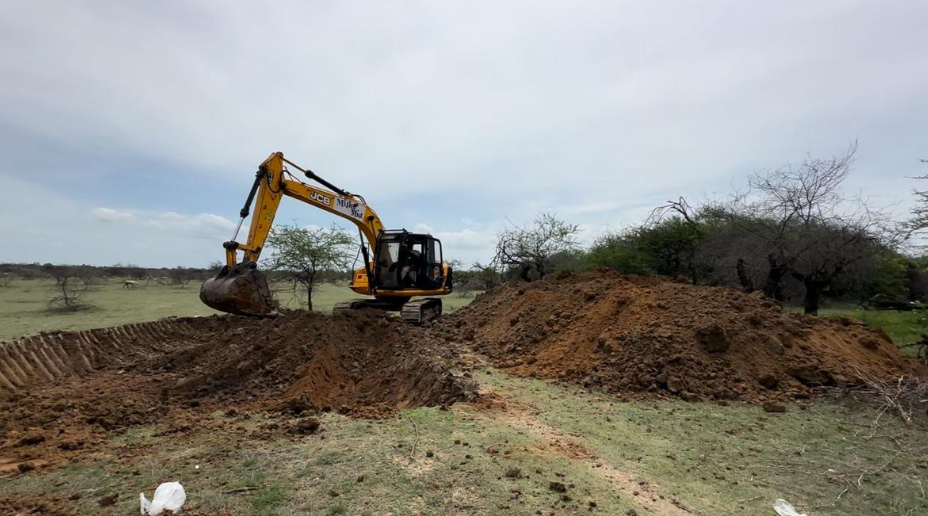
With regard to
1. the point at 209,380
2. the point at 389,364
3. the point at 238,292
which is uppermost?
the point at 238,292

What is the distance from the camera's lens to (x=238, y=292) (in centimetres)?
676

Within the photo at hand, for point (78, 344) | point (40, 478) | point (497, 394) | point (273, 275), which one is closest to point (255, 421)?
point (40, 478)

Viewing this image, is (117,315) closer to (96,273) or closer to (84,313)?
(84,313)

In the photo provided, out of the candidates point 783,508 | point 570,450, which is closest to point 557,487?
point 570,450

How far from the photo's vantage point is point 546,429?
4566 millimetres

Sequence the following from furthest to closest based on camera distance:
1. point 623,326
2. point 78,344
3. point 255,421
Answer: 1. point 78,344
2. point 623,326
3. point 255,421

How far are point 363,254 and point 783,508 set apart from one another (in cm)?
961

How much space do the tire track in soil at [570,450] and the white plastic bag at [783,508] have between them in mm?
640

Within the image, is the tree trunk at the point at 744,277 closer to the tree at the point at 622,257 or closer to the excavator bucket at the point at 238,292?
the tree at the point at 622,257

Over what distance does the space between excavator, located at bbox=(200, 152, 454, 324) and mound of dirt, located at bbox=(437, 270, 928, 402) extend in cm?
256

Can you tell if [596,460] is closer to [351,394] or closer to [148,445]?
[351,394]

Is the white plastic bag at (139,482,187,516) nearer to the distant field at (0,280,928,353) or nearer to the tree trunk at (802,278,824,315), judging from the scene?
the distant field at (0,280,928,353)

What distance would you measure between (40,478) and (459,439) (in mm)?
3244

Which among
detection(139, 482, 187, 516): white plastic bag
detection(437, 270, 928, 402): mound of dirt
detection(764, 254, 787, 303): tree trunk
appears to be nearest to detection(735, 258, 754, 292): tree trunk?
detection(764, 254, 787, 303): tree trunk
